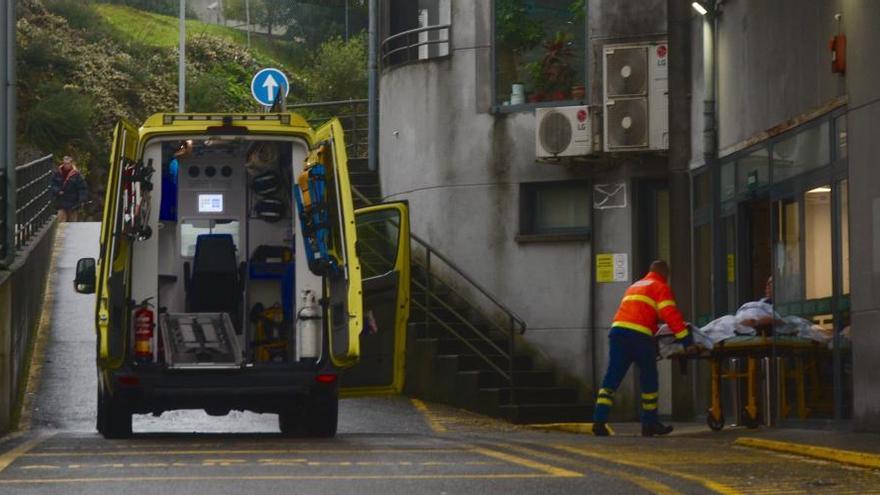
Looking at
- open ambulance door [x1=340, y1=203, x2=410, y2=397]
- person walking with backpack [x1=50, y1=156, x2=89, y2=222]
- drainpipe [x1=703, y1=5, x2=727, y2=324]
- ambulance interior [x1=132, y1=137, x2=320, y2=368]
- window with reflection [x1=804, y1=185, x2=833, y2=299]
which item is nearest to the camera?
ambulance interior [x1=132, y1=137, x2=320, y2=368]

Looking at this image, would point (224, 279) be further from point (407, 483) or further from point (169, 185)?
point (407, 483)

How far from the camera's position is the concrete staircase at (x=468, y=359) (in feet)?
77.9

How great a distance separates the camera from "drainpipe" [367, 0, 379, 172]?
2897 centimetres

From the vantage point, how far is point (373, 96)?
29.8 m

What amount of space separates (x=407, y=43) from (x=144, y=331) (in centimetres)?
1160

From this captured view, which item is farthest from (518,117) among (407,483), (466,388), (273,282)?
(407,483)

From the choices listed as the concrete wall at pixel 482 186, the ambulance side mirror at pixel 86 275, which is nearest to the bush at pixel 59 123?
the concrete wall at pixel 482 186

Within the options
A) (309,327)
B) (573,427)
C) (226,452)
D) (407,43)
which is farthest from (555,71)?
(226,452)

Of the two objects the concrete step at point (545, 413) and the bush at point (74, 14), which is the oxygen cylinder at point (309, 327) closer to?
the concrete step at point (545, 413)

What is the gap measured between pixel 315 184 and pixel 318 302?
3.26 feet

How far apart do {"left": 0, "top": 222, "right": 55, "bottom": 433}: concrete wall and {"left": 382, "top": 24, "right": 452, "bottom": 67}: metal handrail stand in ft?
17.8

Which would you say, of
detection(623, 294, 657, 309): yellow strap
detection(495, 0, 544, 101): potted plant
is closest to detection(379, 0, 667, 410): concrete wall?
detection(495, 0, 544, 101): potted plant

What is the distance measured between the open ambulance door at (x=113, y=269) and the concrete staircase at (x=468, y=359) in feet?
22.8

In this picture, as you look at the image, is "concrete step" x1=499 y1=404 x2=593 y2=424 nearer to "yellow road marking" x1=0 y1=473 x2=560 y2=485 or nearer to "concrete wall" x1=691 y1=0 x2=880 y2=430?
"concrete wall" x1=691 y1=0 x2=880 y2=430
